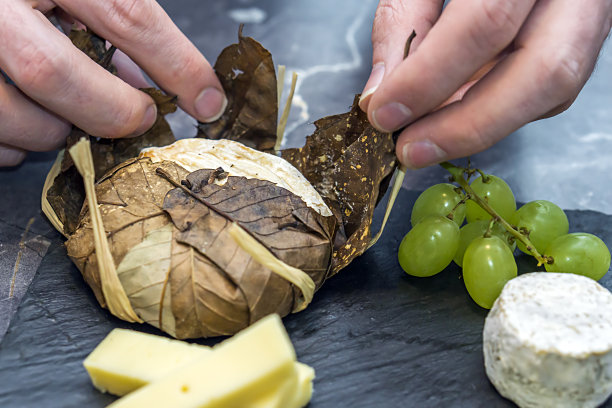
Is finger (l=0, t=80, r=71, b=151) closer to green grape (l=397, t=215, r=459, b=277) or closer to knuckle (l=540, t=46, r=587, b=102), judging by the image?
green grape (l=397, t=215, r=459, b=277)

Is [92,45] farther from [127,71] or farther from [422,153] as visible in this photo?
[422,153]

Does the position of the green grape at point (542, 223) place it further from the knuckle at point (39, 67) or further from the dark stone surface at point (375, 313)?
the knuckle at point (39, 67)

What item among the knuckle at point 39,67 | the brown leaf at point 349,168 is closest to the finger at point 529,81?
the brown leaf at point 349,168

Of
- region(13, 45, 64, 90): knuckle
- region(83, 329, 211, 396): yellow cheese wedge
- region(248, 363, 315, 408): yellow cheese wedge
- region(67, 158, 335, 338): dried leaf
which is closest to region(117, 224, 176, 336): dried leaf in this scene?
region(67, 158, 335, 338): dried leaf

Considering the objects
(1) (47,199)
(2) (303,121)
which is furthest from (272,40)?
(1) (47,199)

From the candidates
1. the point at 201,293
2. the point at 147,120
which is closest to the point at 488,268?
the point at 201,293

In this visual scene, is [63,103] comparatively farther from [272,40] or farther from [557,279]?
[272,40]
